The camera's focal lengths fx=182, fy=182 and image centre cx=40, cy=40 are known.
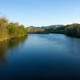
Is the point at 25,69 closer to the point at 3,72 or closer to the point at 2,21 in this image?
the point at 3,72

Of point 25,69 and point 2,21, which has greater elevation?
point 2,21

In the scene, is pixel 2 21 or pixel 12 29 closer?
pixel 2 21

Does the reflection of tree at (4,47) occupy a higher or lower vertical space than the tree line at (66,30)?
lower

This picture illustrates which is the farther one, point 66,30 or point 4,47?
point 66,30

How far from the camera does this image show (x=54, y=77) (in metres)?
13.7

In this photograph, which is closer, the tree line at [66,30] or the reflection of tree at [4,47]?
the reflection of tree at [4,47]

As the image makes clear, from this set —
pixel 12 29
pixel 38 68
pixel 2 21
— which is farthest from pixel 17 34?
pixel 38 68

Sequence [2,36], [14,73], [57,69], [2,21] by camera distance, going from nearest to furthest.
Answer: [14,73], [57,69], [2,36], [2,21]

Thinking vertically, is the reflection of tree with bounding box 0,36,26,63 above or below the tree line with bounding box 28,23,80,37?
below

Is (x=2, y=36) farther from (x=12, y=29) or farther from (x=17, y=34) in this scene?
(x=17, y=34)

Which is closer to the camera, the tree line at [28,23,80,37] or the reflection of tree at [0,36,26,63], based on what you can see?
the reflection of tree at [0,36,26,63]

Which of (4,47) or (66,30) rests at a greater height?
(66,30)

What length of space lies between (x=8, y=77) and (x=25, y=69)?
272 centimetres

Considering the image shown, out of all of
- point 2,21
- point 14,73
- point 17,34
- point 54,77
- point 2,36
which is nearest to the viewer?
point 54,77
